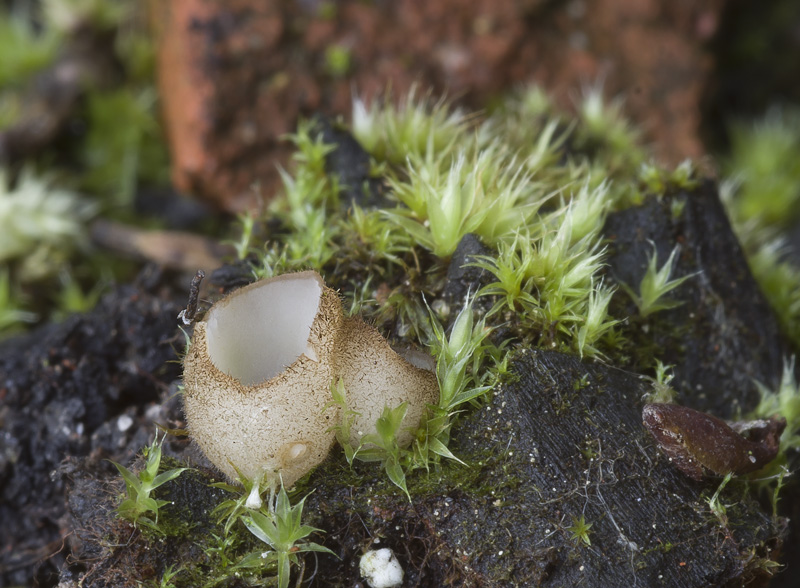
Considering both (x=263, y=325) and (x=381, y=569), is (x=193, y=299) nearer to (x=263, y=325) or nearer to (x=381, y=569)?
(x=263, y=325)

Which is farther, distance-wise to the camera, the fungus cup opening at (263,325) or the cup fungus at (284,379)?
the fungus cup opening at (263,325)

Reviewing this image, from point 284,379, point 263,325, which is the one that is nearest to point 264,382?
point 284,379

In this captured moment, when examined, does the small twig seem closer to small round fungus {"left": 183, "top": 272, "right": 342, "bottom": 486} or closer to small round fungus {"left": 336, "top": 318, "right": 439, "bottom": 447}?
small round fungus {"left": 183, "top": 272, "right": 342, "bottom": 486}

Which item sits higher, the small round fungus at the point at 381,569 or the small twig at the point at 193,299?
the small twig at the point at 193,299

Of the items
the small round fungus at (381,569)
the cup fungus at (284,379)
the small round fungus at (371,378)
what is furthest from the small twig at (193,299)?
the small round fungus at (381,569)

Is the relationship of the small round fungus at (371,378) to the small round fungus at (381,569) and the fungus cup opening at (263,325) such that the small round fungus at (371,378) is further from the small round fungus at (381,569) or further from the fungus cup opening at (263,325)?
the small round fungus at (381,569)

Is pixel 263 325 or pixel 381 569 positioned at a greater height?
pixel 263 325

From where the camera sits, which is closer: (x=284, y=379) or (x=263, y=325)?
(x=284, y=379)

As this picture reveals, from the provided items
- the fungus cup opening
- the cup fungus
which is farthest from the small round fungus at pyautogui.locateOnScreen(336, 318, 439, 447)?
the fungus cup opening
